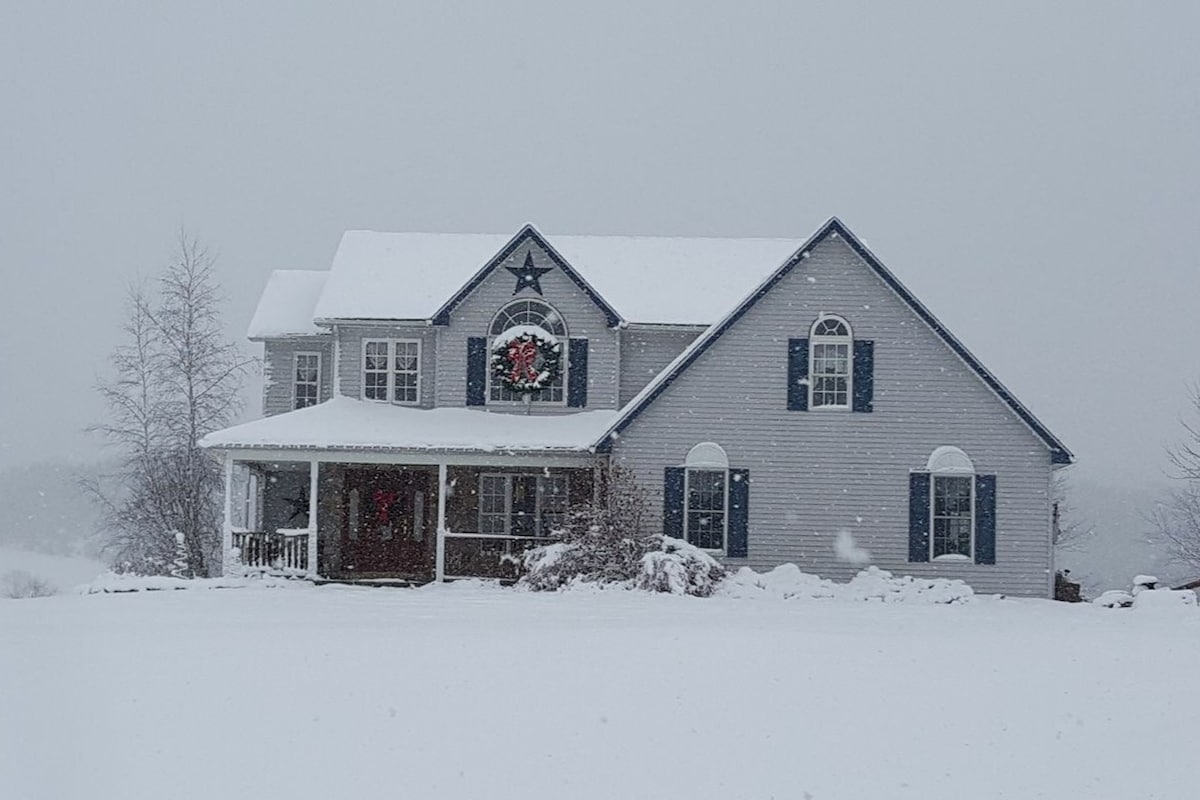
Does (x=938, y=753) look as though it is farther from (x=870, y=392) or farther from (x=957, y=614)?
(x=870, y=392)

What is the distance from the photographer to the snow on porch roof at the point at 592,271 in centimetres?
2773

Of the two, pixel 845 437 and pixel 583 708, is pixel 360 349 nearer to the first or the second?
pixel 845 437

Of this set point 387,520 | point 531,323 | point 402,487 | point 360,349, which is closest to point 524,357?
point 531,323

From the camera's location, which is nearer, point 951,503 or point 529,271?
point 951,503

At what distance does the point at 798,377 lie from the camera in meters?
24.4

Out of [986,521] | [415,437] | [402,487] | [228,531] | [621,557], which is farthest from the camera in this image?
[402,487]

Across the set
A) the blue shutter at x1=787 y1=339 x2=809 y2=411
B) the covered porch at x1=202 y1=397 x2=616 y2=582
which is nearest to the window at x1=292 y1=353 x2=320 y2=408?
the covered porch at x1=202 y1=397 x2=616 y2=582

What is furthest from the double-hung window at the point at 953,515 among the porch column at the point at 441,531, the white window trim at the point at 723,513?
the porch column at the point at 441,531

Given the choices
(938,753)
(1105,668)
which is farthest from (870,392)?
(938,753)

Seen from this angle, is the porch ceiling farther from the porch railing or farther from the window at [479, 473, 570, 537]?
the window at [479, 473, 570, 537]

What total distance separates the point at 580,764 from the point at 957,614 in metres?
11.6

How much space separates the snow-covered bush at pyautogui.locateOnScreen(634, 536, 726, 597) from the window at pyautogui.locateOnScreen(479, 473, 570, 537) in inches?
192

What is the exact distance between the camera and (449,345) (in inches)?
1048

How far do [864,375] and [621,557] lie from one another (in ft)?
18.0
